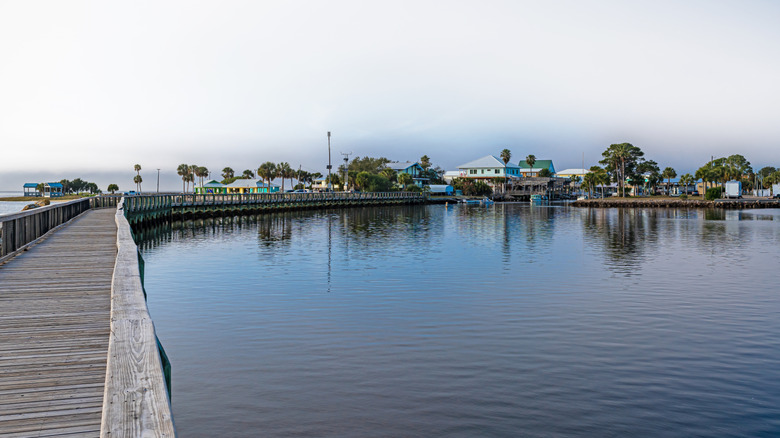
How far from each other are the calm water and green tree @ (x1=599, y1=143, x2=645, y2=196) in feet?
340

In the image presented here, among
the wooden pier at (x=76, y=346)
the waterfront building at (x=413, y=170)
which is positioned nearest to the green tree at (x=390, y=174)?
the waterfront building at (x=413, y=170)

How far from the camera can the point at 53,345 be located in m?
7.48

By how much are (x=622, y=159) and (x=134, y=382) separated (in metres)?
133

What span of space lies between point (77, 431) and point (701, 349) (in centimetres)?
1287

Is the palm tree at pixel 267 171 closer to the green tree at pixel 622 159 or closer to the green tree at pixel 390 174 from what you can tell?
the green tree at pixel 390 174

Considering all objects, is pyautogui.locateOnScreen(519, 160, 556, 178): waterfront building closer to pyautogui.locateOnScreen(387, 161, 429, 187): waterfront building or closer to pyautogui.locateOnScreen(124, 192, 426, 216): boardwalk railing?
pyautogui.locateOnScreen(387, 161, 429, 187): waterfront building

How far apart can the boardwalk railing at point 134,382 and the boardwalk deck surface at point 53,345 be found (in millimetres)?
839

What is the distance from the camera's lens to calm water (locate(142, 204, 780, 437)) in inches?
361

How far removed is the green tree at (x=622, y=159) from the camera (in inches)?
4934

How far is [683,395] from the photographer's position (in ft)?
33.4

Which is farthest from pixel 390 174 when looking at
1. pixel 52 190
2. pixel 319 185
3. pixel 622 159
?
pixel 52 190

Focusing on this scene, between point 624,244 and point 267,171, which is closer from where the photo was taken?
point 624,244

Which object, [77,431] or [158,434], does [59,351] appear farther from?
[158,434]

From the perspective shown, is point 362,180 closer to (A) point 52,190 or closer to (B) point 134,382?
(A) point 52,190
